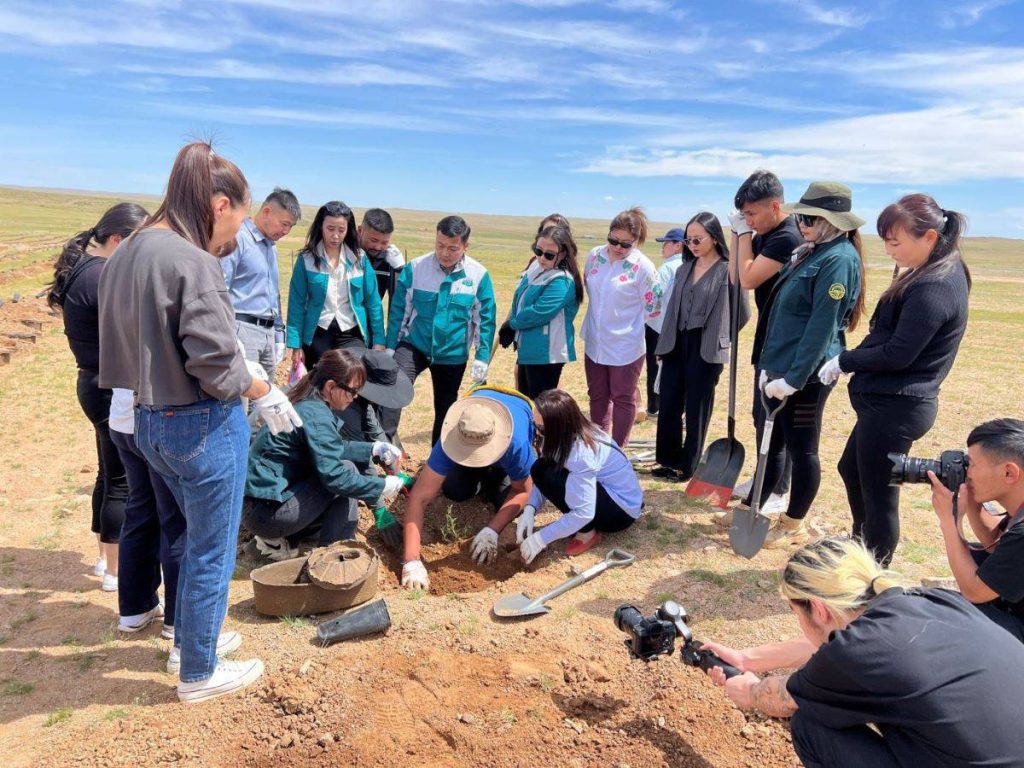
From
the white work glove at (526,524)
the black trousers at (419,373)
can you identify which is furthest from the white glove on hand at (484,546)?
the black trousers at (419,373)

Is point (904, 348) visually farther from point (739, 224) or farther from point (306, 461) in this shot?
point (306, 461)

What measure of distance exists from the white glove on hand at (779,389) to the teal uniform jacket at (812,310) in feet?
0.10

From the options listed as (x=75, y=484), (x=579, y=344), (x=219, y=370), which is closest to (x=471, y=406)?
(x=219, y=370)

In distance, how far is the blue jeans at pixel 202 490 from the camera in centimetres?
255

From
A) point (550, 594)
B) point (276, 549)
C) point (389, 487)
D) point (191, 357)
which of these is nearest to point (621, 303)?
point (389, 487)

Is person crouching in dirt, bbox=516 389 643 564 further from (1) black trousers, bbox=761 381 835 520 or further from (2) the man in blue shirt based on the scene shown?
(2) the man in blue shirt

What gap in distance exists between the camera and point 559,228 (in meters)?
5.71

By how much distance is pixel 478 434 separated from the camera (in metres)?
4.03

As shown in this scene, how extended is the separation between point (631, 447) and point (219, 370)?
4.63 metres

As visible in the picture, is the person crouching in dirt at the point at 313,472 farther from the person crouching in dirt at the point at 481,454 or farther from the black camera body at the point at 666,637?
the black camera body at the point at 666,637

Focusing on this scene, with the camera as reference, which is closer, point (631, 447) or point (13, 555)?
point (13, 555)

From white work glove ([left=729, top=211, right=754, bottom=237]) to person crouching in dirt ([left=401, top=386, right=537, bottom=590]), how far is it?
1773 millimetres

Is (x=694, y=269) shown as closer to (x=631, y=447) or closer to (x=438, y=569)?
(x=631, y=447)

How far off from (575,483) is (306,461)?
1575mm
